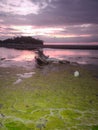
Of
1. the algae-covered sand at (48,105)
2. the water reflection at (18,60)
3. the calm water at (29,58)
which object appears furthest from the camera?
the calm water at (29,58)

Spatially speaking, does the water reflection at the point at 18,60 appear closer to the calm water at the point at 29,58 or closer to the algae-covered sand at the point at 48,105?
the calm water at the point at 29,58

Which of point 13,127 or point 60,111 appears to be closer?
point 13,127

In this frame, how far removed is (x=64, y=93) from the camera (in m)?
14.7

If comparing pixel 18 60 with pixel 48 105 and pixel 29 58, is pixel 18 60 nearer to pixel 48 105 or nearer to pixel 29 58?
pixel 29 58

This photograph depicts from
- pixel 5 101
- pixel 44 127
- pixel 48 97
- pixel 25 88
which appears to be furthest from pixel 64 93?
pixel 44 127

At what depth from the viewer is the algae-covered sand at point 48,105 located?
959 cm

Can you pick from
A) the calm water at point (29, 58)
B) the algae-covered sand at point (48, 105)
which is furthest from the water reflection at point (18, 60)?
the algae-covered sand at point (48, 105)

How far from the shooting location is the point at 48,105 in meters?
12.1

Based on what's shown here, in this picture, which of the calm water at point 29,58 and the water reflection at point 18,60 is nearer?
the water reflection at point 18,60

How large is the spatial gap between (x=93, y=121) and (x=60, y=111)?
2116 mm

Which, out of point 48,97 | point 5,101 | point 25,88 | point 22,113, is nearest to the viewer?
point 22,113

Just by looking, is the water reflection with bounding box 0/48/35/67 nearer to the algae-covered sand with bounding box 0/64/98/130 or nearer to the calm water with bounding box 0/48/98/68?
the calm water with bounding box 0/48/98/68

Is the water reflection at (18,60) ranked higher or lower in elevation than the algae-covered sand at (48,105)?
higher

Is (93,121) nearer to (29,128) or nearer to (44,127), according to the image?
(44,127)
